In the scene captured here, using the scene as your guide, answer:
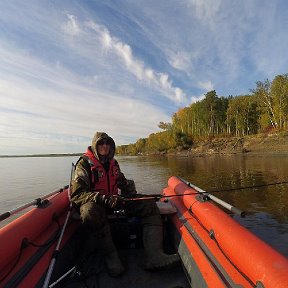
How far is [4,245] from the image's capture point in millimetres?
3148

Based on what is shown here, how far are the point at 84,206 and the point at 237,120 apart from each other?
57.4 m

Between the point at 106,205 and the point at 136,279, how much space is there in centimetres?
108

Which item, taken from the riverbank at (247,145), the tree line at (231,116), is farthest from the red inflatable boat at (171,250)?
the tree line at (231,116)

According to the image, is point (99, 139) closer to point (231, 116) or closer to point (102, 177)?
point (102, 177)

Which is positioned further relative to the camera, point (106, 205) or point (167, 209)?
point (167, 209)

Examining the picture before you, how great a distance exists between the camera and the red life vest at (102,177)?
4.81 m

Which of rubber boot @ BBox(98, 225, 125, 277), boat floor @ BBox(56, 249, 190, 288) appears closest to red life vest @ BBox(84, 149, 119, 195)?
rubber boot @ BBox(98, 225, 125, 277)

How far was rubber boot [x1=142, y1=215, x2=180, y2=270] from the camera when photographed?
4.04 m

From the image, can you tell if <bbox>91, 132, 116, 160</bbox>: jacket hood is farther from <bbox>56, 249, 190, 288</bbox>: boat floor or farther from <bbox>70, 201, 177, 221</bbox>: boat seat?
<bbox>56, 249, 190, 288</bbox>: boat floor

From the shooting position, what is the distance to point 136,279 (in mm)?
4004

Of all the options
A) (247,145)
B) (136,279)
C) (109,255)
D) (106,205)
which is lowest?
(136,279)

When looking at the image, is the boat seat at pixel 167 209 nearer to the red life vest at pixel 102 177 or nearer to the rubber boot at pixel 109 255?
the red life vest at pixel 102 177

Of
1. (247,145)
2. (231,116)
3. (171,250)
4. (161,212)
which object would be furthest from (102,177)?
(231,116)

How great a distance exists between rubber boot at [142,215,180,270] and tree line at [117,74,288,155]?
45.8 meters
